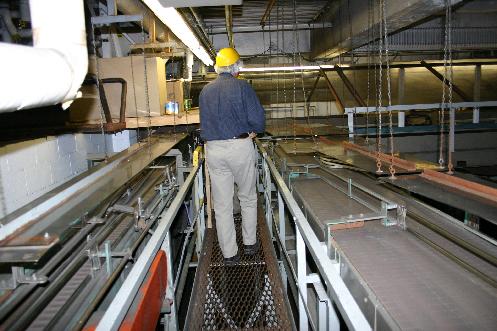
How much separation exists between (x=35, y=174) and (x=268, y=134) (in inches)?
150

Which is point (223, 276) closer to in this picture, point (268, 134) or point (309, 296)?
point (309, 296)

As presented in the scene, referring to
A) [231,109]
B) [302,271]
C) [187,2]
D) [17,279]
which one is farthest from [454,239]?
[187,2]

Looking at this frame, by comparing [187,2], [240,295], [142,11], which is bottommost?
[240,295]

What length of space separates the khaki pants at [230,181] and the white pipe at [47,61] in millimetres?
1609

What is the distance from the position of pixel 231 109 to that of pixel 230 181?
68 cm

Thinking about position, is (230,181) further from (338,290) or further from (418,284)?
(338,290)

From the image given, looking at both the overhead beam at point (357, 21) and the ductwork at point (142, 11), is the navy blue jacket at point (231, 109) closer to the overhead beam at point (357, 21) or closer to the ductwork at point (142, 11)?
the ductwork at point (142, 11)

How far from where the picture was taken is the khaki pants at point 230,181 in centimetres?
323

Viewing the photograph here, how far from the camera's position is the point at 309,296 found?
2514mm

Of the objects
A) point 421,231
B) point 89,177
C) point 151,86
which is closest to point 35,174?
point 89,177

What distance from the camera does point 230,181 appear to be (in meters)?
3.39

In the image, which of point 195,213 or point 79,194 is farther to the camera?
point 195,213

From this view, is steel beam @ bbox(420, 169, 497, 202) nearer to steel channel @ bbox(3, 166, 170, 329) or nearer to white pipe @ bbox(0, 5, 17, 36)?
steel channel @ bbox(3, 166, 170, 329)

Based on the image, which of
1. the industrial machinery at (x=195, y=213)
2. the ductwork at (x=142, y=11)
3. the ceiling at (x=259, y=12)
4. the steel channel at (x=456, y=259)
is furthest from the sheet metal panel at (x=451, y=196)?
the ceiling at (x=259, y=12)
